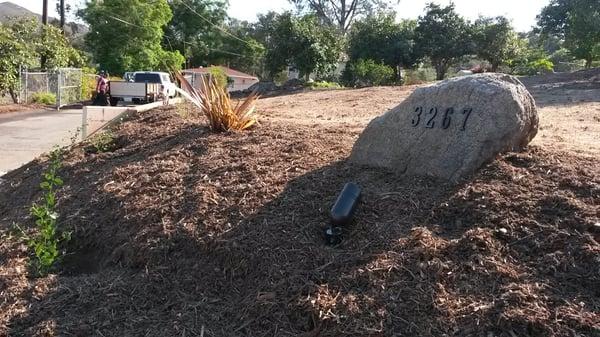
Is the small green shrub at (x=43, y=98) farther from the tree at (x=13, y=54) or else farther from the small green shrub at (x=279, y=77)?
the small green shrub at (x=279, y=77)

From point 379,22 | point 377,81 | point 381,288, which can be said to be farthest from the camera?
point 379,22

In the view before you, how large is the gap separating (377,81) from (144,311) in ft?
65.3

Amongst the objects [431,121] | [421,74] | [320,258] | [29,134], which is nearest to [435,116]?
[431,121]

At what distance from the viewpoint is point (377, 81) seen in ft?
73.5

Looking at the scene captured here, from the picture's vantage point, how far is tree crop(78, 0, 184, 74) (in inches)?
1468

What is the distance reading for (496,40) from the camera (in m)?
25.4

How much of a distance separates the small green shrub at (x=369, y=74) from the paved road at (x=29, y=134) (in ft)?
36.3

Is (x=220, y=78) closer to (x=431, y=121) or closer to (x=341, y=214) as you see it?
(x=431, y=121)

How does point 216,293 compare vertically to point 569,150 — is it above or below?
below

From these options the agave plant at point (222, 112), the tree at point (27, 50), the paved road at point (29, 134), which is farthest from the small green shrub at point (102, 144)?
the tree at point (27, 50)

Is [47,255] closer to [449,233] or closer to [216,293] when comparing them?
[216,293]

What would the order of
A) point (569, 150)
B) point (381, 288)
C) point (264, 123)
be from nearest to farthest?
1. point (381, 288)
2. point (569, 150)
3. point (264, 123)

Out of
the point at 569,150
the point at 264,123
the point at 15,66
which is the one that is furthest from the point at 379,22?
the point at 569,150

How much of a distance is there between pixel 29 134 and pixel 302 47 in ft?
48.0
